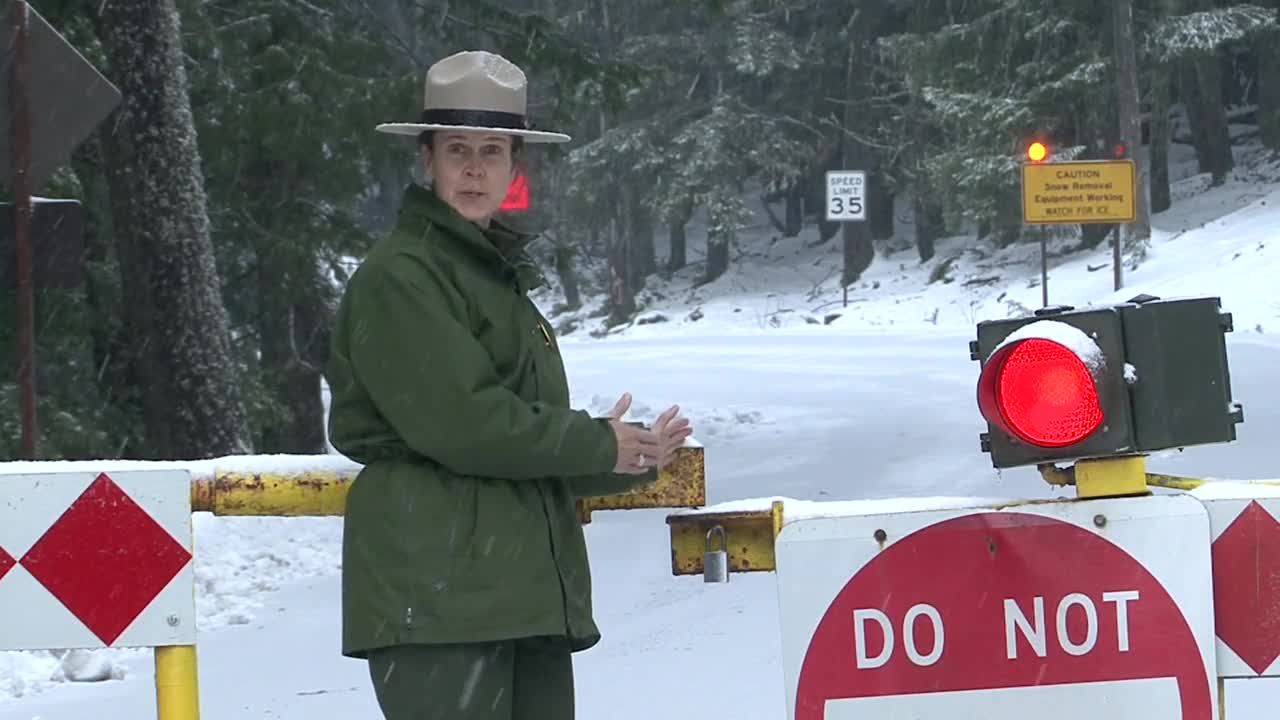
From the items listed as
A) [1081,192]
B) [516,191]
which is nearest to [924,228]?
[1081,192]

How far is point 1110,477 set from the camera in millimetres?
2980

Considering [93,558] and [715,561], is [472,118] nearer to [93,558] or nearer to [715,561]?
[715,561]

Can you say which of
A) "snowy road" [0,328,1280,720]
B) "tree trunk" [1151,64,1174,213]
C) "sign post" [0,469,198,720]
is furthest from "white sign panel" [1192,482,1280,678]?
"tree trunk" [1151,64,1174,213]

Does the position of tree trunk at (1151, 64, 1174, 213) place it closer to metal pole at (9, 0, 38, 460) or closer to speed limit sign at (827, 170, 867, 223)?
speed limit sign at (827, 170, 867, 223)

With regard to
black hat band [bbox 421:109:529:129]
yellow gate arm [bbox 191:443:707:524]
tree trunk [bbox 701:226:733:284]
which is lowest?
tree trunk [bbox 701:226:733:284]

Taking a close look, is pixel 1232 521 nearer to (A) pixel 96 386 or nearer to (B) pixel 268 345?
(A) pixel 96 386

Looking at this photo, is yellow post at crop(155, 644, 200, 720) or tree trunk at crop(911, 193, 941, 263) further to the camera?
tree trunk at crop(911, 193, 941, 263)

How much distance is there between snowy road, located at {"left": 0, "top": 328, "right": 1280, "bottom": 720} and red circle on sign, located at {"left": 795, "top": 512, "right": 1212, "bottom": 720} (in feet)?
9.34

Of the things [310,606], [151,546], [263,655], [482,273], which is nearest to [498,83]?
[482,273]

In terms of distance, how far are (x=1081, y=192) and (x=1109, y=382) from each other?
2550 centimetres

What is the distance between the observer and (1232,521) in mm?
3006

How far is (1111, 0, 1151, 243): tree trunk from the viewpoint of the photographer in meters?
35.3

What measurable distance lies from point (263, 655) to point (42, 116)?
229 centimetres

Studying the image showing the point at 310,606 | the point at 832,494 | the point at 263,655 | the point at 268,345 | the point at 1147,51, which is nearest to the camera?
the point at 263,655
